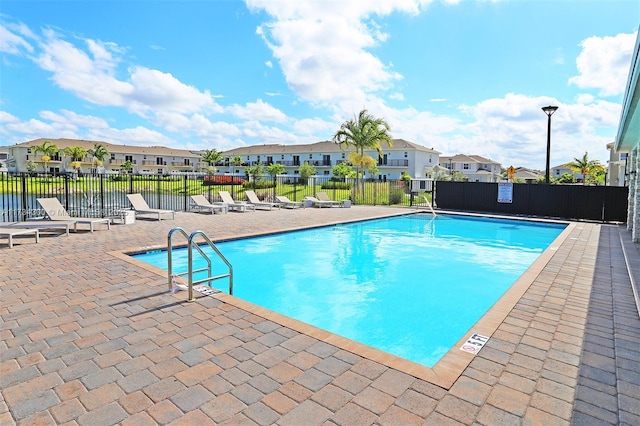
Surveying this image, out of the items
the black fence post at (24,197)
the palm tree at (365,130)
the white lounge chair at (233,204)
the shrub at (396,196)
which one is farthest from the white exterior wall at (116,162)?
the black fence post at (24,197)

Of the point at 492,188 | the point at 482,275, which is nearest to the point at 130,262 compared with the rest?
the point at 482,275

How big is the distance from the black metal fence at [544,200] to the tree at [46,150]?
60423 mm

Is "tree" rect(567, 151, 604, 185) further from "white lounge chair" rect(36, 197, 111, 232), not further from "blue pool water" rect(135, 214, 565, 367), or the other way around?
"white lounge chair" rect(36, 197, 111, 232)

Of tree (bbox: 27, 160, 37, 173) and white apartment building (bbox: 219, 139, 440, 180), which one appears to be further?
tree (bbox: 27, 160, 37, 173)

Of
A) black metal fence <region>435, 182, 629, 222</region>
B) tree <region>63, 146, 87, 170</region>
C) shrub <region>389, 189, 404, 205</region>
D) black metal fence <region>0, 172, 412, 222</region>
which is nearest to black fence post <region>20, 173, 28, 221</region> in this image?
black metal fence <region>0, 172, 412, 222</region>

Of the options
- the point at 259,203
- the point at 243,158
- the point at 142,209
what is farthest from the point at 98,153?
the point at 142,209

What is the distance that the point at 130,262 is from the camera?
21.5 feet

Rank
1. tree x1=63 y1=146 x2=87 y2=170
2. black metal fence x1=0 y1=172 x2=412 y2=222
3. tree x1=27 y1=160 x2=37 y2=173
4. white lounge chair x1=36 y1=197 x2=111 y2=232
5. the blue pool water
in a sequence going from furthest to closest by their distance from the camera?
tree x1=63 y1=146 x2=87 y2=170, tree x1=27 y1=160 x2=37 y2=173, black metal fence x1=0 y1=172 x2=412 y2=222, white lounge chair x1=36 y1=197 x2=111 y2=232, the blue pool water

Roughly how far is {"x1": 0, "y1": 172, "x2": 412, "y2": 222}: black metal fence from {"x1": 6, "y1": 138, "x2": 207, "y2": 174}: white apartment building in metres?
31.9

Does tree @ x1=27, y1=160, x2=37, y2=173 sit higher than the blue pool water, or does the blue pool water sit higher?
tree @ x1=27, y1=160, x2=37, y2=173

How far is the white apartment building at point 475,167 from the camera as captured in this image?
62.4 meters

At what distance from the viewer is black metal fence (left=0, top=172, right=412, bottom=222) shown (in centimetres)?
1219

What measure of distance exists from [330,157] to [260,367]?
55257 millimetres

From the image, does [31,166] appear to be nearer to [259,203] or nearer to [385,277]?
[259,203]
